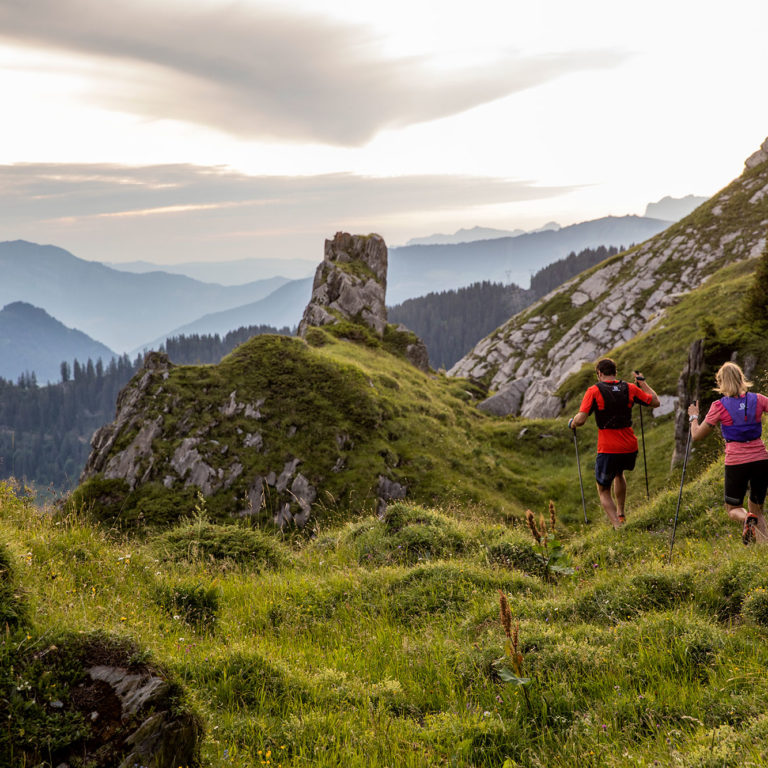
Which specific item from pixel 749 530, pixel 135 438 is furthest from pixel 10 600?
pixel 135 438

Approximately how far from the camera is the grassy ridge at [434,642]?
4480mm

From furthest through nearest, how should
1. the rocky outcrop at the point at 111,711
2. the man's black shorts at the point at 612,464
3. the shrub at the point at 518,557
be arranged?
1. the man's black shorts at the point at 612,464
2. the shrub at the point at 518,557
3. the rocky outcrop at the point at 111,711

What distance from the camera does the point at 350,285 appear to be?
47.4 meters

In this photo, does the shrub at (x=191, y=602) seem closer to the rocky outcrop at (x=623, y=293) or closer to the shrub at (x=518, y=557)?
the shrub at (x=518, y=557)

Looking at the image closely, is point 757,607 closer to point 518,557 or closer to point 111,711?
point 518,557

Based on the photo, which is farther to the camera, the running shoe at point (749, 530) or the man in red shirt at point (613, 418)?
the man in red shirt at point (613, 418)

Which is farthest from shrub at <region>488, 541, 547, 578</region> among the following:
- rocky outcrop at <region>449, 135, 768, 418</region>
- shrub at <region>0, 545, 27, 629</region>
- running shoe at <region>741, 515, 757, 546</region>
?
rocky outcrop at <region>449, 135, 768, 418</region>

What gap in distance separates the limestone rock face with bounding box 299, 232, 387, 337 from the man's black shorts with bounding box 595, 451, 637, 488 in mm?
31654

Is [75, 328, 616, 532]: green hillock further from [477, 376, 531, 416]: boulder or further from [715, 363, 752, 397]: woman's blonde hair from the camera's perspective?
[477, 376, 531, 416]: boulder

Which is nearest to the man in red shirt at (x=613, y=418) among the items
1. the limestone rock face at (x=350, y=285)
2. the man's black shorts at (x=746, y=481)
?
the man's black shorts at (x=746, y=481)

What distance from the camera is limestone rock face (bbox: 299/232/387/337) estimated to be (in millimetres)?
45906

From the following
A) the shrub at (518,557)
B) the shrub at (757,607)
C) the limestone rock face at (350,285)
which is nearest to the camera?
the shrub at (757,607)

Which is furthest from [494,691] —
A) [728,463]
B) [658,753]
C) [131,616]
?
[728,463]

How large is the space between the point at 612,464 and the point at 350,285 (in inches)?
1504
